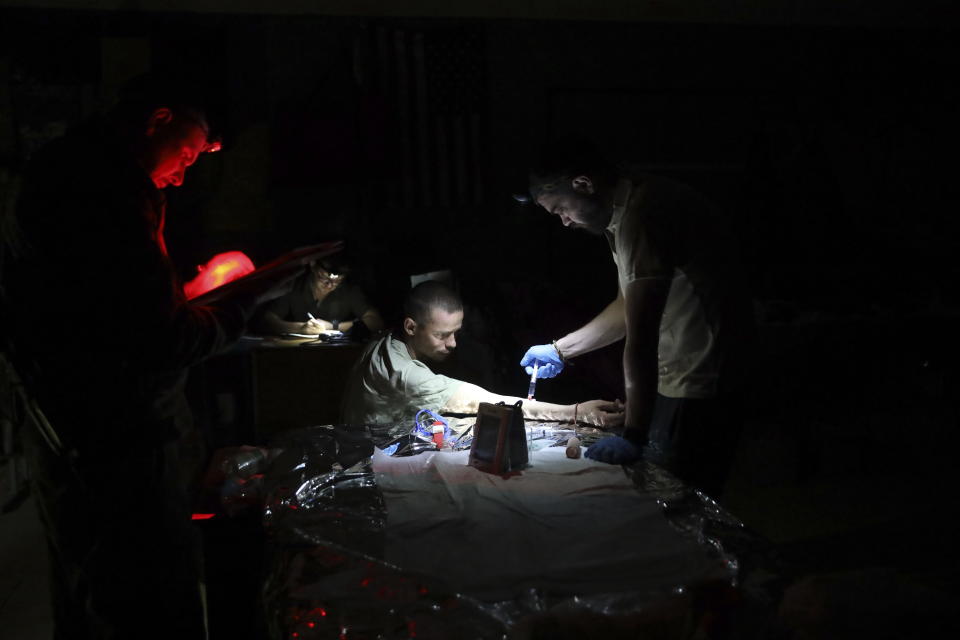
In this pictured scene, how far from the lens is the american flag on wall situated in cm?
581

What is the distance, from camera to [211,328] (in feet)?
5.72

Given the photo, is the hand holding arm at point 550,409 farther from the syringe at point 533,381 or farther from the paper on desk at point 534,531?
the paper on desk at point 534,531

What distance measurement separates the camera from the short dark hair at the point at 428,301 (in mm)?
3016

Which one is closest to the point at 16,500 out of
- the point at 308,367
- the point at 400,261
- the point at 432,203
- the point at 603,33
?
the point at 308,367

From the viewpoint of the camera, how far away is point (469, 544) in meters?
1.57

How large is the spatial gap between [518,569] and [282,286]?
3.21 ft

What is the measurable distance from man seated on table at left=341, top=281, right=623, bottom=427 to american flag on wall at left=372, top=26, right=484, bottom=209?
3.02 m

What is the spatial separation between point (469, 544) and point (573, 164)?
128 centimetres

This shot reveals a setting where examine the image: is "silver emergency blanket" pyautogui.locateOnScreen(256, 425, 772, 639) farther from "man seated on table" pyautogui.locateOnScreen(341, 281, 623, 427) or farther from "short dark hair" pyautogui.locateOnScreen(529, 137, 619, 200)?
"short dark hair" pyautogui.locateOnScreen(529, 137, 619, 200)

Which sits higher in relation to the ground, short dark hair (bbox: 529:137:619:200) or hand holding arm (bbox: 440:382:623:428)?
short dark hair (bbox: 529:137:619:200)

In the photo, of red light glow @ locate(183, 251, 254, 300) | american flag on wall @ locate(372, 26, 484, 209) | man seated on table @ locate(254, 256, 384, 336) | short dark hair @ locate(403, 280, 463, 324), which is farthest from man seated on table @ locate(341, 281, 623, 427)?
american flag on wall @ locate(372, 26, 484, 209)

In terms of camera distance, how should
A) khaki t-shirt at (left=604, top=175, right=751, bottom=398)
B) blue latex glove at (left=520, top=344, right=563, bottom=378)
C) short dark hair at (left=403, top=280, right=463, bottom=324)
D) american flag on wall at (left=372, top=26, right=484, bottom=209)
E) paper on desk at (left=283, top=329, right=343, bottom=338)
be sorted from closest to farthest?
khaki t-shirt at (left=604, top=175, right=751, bottom=398) < blue latex glove at (left=520, top=344, right=563, bottom=378) < short dark hair at (left=403, top=280, right=463, bottom=324) < paper on desk at (left=283, top=329, right=343, bottom=338) < american flag on wall at (left=372, top=26, right=484, bottom=209)

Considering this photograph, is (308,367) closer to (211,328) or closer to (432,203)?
(432,203)

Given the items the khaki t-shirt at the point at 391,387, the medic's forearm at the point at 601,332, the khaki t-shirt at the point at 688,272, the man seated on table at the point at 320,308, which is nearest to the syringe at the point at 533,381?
the medic's forearm at the point at 601,332
